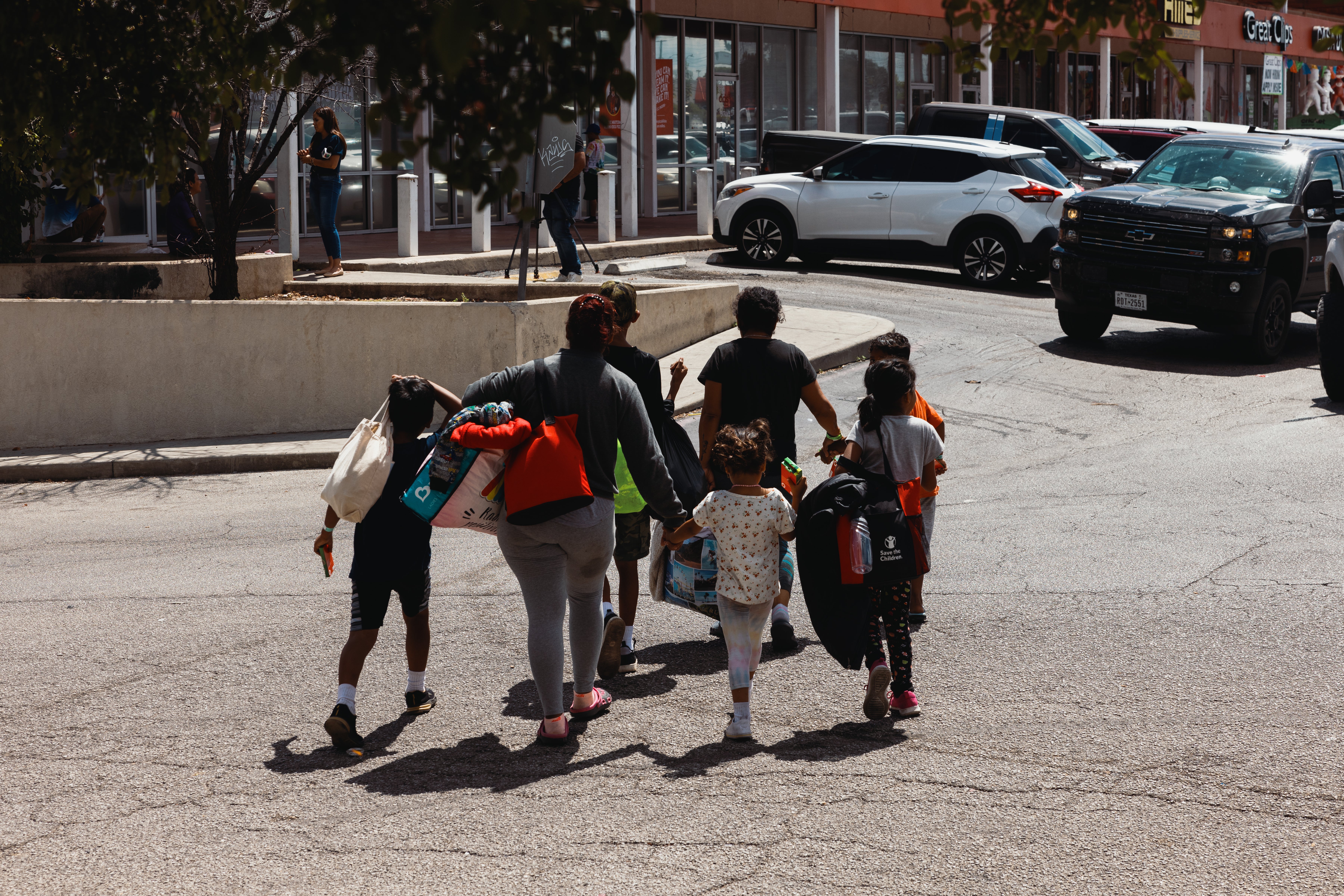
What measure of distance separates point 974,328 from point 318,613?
10.4 m

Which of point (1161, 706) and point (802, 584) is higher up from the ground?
point (802, 584)

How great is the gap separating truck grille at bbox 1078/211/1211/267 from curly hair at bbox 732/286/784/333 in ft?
28.5

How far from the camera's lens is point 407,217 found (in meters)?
19.4

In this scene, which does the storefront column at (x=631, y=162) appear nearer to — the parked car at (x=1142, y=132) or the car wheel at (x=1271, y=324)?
the parked car at (x=1142, y=132)

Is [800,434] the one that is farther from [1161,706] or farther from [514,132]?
[514,132]

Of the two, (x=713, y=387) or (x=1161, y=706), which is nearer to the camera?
(x=1161, y=706)

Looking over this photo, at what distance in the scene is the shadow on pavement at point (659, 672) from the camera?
19.4 feet

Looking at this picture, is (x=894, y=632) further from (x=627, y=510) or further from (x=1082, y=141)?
(x=1082, y=141)

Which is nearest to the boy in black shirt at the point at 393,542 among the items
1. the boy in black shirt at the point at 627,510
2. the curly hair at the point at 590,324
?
the curly hair at the point at 590,324

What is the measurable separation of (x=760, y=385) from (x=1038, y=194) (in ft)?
41.9

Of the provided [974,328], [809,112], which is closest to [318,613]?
[974,328]

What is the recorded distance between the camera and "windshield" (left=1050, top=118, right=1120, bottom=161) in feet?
71.6

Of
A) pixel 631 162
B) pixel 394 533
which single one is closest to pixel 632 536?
pixel 394 533

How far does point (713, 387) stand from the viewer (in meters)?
6.38
